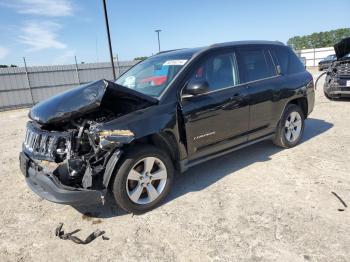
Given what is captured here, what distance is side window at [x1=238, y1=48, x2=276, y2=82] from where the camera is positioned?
4.52 m

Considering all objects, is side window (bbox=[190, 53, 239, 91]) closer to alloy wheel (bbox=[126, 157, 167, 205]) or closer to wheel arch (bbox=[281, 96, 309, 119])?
alloy wheel (bbox=[126, 157, 167, 205])

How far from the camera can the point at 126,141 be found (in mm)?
3211

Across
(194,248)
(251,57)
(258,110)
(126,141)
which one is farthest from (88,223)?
(251,57)

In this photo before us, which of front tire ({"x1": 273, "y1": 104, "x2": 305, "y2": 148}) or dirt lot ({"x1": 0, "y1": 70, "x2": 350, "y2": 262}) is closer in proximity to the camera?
dirt lot ({"x1": 0, "y1": 70, "x2": 350, "y2": 262})

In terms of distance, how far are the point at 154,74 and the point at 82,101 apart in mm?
1272

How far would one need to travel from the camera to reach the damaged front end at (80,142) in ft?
10.3

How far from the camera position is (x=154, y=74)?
424 cm

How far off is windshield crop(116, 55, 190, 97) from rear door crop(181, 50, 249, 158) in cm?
28

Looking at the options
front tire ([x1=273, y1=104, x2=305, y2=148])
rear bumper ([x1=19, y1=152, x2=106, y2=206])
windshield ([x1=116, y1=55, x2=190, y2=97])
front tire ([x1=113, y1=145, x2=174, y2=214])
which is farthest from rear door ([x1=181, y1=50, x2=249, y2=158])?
rear bumper ([x1=19, y1=152, x2=106, y2=206])

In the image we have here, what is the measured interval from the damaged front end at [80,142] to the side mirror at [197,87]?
0.58 meters

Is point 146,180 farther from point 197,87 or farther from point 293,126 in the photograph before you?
point 293,126

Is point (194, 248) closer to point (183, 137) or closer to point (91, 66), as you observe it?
point (183, 137)

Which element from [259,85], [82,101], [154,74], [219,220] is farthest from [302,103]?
[82,101]

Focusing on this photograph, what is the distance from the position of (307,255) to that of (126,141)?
2.02m
